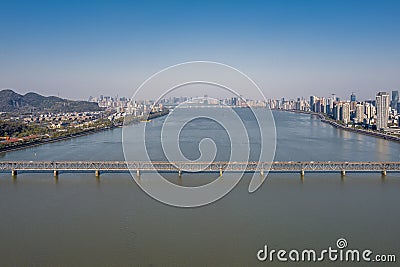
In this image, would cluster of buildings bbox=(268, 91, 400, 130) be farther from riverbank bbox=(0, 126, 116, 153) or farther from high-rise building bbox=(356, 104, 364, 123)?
riverbank bbox=(0, 126, 116, 153)

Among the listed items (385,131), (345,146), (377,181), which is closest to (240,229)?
(377,181)

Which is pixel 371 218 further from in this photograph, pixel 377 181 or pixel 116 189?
pixel 116 189

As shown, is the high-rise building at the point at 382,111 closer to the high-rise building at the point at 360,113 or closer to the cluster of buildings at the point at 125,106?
the high-rise building at the point at 360,113

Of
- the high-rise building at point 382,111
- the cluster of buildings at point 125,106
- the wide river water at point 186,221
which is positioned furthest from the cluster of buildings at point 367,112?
the cluster of buildings at point 125,106

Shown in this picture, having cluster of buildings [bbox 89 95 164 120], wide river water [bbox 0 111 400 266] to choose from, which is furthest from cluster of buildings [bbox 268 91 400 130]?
cluster of buildings [bbox 89 95 164 120]

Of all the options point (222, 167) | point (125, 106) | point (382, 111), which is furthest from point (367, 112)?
point (125, 106)
